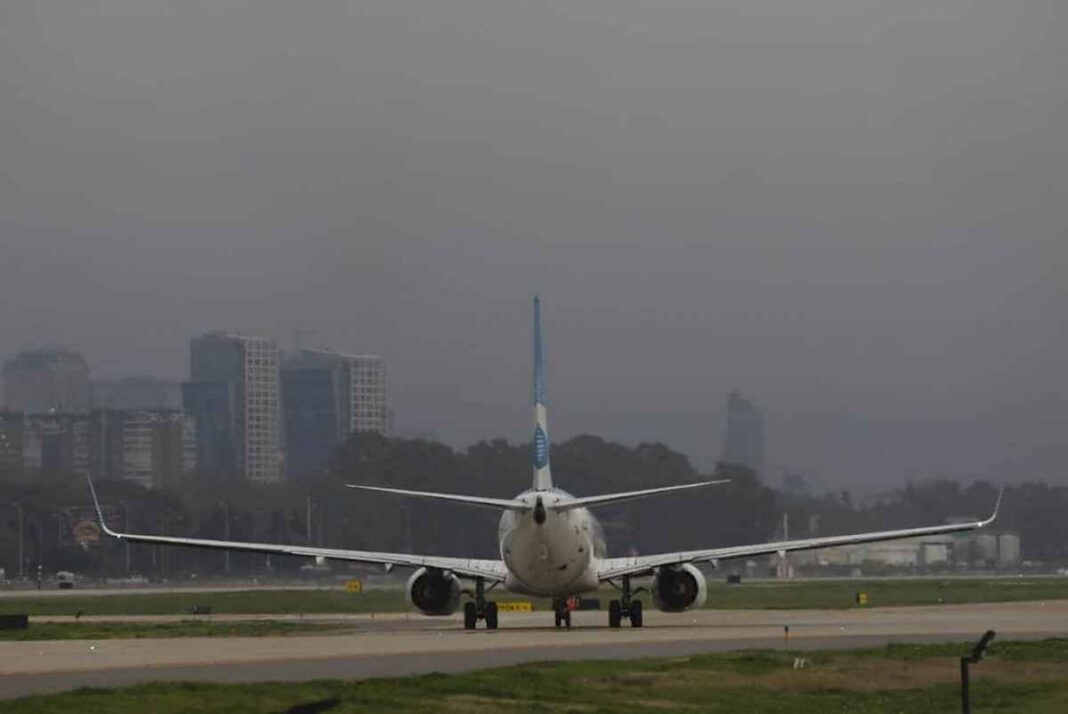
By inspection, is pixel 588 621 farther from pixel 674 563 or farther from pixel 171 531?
pixel 171 531

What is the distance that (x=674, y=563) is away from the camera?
6762cm

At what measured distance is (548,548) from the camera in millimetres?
63312

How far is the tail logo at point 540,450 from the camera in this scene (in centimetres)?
6806

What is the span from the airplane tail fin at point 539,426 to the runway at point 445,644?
4843mm

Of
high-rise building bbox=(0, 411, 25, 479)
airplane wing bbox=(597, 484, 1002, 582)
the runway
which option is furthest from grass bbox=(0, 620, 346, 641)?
high-rise building bbox=(0, 411, 25, 479)

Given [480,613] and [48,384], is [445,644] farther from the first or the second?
[48,384]

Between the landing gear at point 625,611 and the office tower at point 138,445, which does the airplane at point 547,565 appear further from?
the office tower at point 138,445

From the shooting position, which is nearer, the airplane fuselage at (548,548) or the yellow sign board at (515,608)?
the airplane fuselage at (548,548)

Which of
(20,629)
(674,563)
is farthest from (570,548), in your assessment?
(20,629)

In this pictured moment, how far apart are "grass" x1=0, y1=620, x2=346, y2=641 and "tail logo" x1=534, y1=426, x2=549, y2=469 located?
8.14 metres

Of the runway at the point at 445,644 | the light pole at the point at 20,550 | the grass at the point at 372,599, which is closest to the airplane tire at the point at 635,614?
the runway at the point at 445,644

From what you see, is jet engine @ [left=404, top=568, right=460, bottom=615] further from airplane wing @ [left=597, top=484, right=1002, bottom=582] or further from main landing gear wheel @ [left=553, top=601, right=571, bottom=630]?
airplane wing @ [left=597, top=484, right=1002, bottom=582]

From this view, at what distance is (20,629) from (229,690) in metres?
31.9

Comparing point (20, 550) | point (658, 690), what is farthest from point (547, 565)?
point (20, 550)
